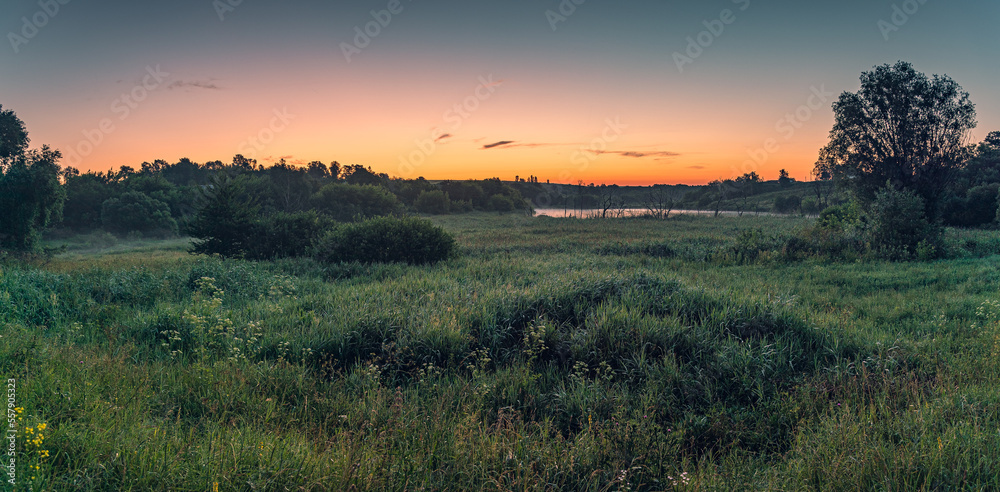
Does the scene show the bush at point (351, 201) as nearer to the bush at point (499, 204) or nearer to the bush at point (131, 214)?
the bush at point (131, 214)

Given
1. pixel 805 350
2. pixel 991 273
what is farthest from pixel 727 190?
pixel 805 350

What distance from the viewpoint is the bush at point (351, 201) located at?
216ft

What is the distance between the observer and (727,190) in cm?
12325

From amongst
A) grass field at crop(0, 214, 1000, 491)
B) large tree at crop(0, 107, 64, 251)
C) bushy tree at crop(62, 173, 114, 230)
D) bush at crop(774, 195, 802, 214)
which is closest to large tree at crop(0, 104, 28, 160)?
large tree at crop(0, 107, 64, 251)

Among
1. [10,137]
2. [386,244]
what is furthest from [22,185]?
[386,244]

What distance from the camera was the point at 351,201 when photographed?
6925 centimetres

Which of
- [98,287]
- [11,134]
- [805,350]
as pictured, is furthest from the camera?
[11,134]

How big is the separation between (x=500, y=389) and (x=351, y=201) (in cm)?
6858

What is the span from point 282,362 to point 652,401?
465 centimetres

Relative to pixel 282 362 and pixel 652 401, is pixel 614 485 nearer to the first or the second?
pixel 652 401

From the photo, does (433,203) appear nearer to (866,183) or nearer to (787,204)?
(787,204)

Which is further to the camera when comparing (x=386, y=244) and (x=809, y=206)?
(x=809, y=206)

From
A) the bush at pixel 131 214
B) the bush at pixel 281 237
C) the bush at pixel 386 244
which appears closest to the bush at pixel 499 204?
the bush at pixel 131 214

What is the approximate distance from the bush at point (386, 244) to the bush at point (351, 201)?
160 ft
